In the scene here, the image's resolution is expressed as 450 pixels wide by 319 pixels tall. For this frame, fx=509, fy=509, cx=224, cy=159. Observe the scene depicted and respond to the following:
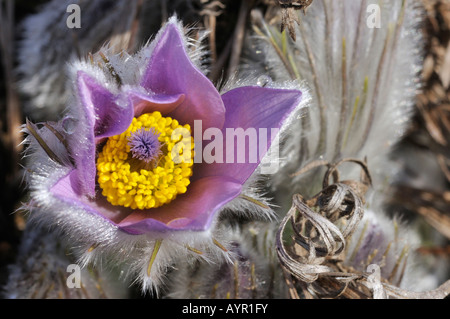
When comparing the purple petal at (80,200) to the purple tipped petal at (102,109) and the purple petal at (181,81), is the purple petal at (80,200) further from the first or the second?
the purple petal at (181,81)

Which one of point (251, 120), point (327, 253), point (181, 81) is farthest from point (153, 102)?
A: point (327, 253)

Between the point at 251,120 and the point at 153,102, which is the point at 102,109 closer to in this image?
the point at 153,102

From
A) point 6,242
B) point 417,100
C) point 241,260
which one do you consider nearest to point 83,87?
point 241,260

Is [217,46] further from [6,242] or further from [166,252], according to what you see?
[6,242]

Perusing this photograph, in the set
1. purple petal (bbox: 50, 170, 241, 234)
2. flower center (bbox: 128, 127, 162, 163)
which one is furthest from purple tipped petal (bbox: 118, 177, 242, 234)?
flower center (bbox: 128, 127, 162, 163)

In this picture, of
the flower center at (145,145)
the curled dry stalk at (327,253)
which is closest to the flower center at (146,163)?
the flower center at (145,145)

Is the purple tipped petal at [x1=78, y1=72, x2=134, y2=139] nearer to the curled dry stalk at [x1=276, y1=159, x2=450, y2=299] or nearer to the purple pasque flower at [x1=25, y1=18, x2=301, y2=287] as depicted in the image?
the purple pasque flower at [x1=25, y1=18, x2=301, y2=287]
